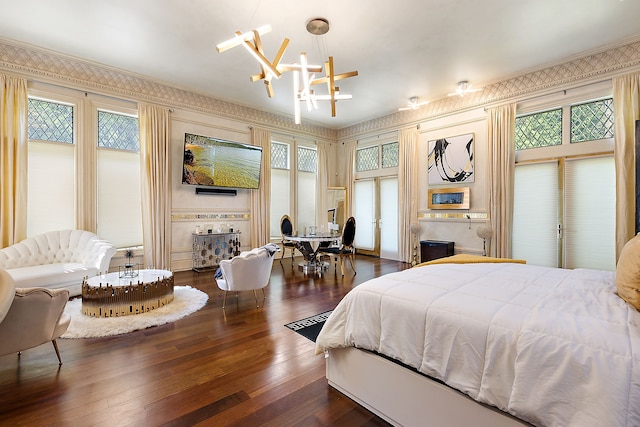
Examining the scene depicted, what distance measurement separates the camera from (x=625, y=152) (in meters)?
4.33

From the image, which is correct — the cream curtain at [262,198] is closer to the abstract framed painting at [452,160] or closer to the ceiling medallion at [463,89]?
the abstract framed painting at [452,160]

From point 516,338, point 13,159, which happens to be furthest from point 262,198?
point 516,338

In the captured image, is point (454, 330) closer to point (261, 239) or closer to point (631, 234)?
point (631, 234)

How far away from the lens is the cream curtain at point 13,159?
4.32 meters

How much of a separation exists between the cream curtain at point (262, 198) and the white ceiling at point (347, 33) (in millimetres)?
1678

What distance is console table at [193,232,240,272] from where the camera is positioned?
6262mm

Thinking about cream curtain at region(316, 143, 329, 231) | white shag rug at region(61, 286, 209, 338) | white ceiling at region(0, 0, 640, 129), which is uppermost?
white ceiling at region(0, 0, 640, 129)

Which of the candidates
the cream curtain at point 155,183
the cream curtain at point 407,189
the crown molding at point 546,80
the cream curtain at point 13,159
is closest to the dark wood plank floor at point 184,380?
the cream curtain at point 13,159

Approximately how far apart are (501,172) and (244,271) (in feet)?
16.3

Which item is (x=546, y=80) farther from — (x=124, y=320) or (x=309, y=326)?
(x=124, y=320)

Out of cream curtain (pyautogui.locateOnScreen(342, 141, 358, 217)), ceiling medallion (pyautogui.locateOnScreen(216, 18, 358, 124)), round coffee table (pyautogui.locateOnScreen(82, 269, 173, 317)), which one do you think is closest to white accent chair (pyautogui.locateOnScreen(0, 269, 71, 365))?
round coffee table (pyautogui.locateOnScreen(82, 269, 173, 317))

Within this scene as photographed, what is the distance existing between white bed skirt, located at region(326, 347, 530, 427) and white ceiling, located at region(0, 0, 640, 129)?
375 centimetres

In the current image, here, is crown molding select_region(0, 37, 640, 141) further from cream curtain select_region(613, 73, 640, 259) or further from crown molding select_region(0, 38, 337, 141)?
cream curtain select_region(613, 73, 640, 259)

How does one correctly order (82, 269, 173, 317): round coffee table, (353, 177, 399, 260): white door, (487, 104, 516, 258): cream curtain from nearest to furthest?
(82, 269, 173, 317): round coffee table
(487, 104, 516, 258): cream curtain
(353, 177, 399, 260): white door
